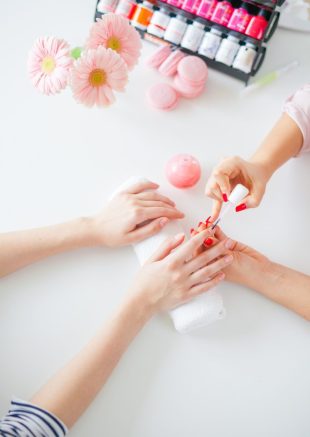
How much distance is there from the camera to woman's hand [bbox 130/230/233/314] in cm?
72

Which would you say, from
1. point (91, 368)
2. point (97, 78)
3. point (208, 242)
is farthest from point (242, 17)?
point (91, 368)

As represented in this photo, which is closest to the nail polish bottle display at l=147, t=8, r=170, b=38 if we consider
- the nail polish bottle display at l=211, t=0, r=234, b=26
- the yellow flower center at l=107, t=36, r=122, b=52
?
the nail polish bottle display at l=211, t=0, r=234, b=26

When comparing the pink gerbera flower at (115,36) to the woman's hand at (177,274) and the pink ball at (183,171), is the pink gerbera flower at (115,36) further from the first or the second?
the woman's hand at (177,274)

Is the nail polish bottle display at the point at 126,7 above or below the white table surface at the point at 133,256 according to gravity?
above

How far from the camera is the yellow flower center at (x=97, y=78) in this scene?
70cm

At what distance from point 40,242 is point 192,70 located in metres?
0.47

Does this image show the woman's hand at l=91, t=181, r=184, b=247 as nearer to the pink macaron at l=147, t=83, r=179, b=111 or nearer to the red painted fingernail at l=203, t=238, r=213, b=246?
the red painted fingernail at l=203, t=238, r=213, b=246

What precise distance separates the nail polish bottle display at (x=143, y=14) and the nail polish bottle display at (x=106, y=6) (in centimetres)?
5

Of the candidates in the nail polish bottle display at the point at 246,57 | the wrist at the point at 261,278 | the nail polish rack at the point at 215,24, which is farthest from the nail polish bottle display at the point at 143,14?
the wrist at the point at 261,278

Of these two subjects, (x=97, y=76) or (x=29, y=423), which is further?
(x=97, y=76)

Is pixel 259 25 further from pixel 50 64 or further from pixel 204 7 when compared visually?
pixel 50 64

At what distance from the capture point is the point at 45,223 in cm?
80

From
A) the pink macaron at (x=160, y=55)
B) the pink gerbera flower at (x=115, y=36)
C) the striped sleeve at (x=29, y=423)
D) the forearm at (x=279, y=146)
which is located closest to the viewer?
the striped sleeve at (x=29, y=423)

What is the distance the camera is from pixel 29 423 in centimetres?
60
